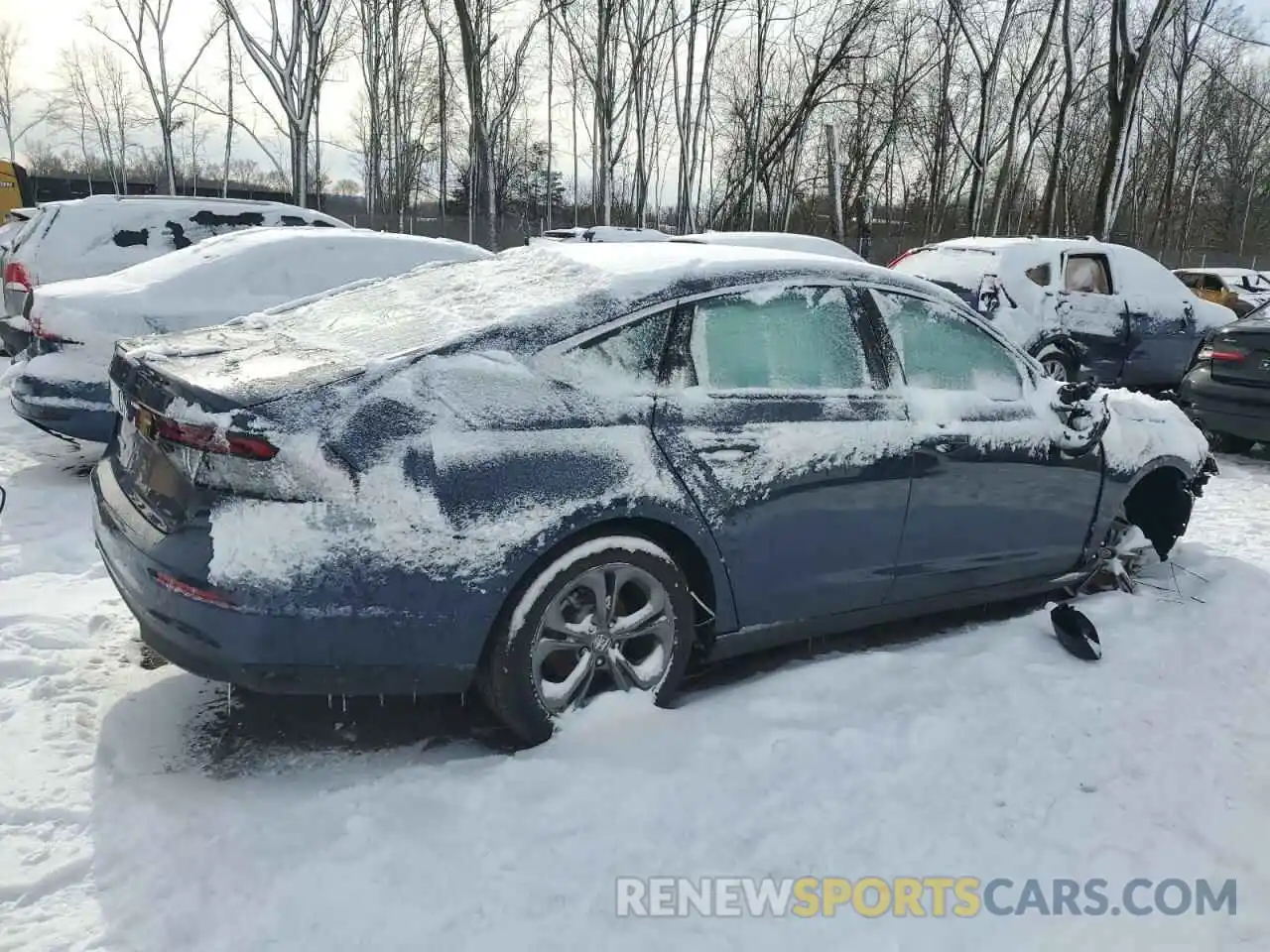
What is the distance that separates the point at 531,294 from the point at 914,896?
2.19m

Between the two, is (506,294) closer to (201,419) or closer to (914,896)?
(201,419)

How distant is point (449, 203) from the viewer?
4938 cm

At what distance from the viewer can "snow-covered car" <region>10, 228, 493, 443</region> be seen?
17.8 ft

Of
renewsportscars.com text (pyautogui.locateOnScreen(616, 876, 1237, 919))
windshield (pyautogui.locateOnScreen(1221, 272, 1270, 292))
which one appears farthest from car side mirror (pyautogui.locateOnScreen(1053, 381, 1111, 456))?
windshield (pyautogui.locateOnScreen(1221, 272, 1270, 292))

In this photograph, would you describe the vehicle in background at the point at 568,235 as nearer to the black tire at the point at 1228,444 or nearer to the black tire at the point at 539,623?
the black tire at the point at 1228,444

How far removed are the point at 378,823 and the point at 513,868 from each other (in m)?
0.42

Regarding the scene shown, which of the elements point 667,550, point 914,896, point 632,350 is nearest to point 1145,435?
point 667,550

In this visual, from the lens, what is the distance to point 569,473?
2.79 meters

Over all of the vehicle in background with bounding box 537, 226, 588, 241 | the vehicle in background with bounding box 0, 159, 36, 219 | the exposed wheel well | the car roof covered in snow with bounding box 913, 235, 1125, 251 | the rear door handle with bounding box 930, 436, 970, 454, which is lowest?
the exposed wheel well

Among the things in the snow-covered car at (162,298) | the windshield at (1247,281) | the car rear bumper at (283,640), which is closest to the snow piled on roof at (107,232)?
the snow-covered car at (162,298)

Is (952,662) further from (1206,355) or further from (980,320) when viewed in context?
(1206,355)

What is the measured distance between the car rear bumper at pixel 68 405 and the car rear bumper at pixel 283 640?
3.14 meters

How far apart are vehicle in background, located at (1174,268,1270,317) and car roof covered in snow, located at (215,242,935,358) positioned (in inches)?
774

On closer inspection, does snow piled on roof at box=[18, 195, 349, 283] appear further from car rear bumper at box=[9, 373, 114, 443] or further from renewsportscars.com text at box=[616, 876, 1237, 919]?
renewsportscars.com text at box=[616, 876, 1237, 919]
